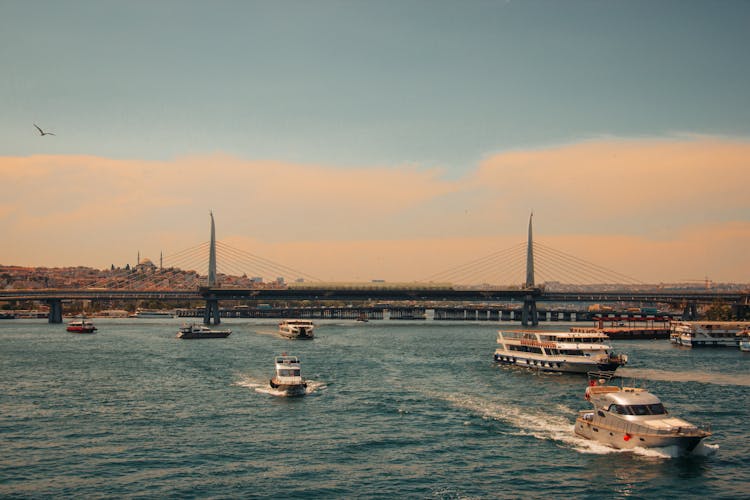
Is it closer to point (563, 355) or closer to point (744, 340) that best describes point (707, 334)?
point (744, 340)

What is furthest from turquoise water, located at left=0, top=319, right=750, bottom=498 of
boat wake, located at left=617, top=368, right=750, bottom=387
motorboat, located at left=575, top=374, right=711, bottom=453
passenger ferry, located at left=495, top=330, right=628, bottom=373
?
passenger ferry, located at left=495, top=330, right=628, bottom=373

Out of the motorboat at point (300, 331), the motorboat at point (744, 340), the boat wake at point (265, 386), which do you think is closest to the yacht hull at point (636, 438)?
the boat wake at point (265, 386)

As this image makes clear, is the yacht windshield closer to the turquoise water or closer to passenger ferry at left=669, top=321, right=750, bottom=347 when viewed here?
the turquoise water

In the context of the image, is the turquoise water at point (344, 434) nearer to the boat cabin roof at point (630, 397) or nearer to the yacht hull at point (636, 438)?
the yacht hull at point (636, 438)

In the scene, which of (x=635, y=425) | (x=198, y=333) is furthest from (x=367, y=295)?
(x=635, y=425)

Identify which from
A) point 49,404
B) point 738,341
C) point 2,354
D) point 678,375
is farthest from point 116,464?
point 738,341

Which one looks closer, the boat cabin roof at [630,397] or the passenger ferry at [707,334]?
the boat cabin roof at [630,397]

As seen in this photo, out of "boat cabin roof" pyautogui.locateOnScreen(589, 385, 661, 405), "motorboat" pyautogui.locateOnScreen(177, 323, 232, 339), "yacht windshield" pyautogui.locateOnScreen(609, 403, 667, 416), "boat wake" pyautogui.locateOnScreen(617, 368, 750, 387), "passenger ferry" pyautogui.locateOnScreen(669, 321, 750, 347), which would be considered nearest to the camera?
"yacht windshield" pyautogui.locateOnScreen(609, 403, 667, 416)
